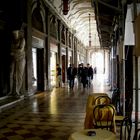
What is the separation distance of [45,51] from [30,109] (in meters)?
6.82

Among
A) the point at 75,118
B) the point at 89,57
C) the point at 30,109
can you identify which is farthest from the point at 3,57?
the point at 89,57

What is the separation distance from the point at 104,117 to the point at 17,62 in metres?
6.39

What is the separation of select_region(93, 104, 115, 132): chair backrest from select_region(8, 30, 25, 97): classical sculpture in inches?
249

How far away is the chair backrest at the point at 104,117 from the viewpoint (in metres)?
4.96

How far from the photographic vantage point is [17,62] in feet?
35.9

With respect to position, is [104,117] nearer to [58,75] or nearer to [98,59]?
[58,75]

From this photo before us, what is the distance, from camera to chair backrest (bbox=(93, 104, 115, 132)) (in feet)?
16.3

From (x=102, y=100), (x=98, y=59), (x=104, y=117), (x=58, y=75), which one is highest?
(x=98, y=59)

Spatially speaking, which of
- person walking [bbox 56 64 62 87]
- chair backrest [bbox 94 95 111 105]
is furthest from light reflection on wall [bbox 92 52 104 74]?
chair backrest [bbox 94 95 111 105]

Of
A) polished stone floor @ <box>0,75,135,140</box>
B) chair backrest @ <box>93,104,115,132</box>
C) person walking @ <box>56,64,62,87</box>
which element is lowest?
polished stone floor @ <box>0,75,135,140</box>

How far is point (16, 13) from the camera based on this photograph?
11.0m

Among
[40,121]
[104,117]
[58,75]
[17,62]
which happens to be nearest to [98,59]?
[58,75]

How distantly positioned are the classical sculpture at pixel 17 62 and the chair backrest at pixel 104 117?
6337 millimetres

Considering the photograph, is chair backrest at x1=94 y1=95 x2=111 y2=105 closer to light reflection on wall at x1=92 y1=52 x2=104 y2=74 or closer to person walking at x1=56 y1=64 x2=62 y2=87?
person walking at x1=56 y1=64 x2=62 y2=87
